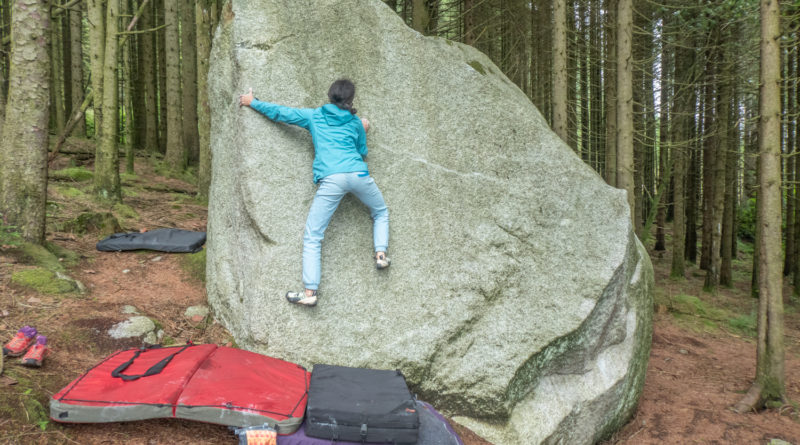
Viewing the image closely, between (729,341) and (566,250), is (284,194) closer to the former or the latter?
(566,250)

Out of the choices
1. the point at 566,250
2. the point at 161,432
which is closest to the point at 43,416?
the point at 161,432

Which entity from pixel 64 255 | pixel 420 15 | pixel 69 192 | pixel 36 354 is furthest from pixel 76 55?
pixel 36 354

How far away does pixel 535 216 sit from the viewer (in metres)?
4.81

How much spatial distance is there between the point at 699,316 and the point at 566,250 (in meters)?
7.15

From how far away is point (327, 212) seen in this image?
4246mm

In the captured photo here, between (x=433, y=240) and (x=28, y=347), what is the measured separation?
356cm

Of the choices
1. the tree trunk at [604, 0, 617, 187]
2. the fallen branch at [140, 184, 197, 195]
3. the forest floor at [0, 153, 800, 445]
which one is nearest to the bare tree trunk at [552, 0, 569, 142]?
the tree trunk at [604, 0, 617, 187]

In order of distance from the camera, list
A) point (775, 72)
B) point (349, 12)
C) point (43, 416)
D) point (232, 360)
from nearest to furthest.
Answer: point (43, 416), point (232, 360), point (349, 12), point (775, 72)

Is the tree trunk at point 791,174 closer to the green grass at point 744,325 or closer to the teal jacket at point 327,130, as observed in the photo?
the green grass at point 744,325

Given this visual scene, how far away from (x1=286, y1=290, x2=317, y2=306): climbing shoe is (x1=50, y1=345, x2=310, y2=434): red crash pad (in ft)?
2.39

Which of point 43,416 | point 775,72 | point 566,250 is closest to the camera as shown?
point 43,416

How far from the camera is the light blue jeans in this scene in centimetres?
414

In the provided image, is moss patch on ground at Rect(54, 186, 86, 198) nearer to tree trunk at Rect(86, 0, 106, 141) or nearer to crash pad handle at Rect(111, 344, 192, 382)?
tree trunk at Rect(86, 0, 106, 141)

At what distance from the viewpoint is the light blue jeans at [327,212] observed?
13.6 feet
